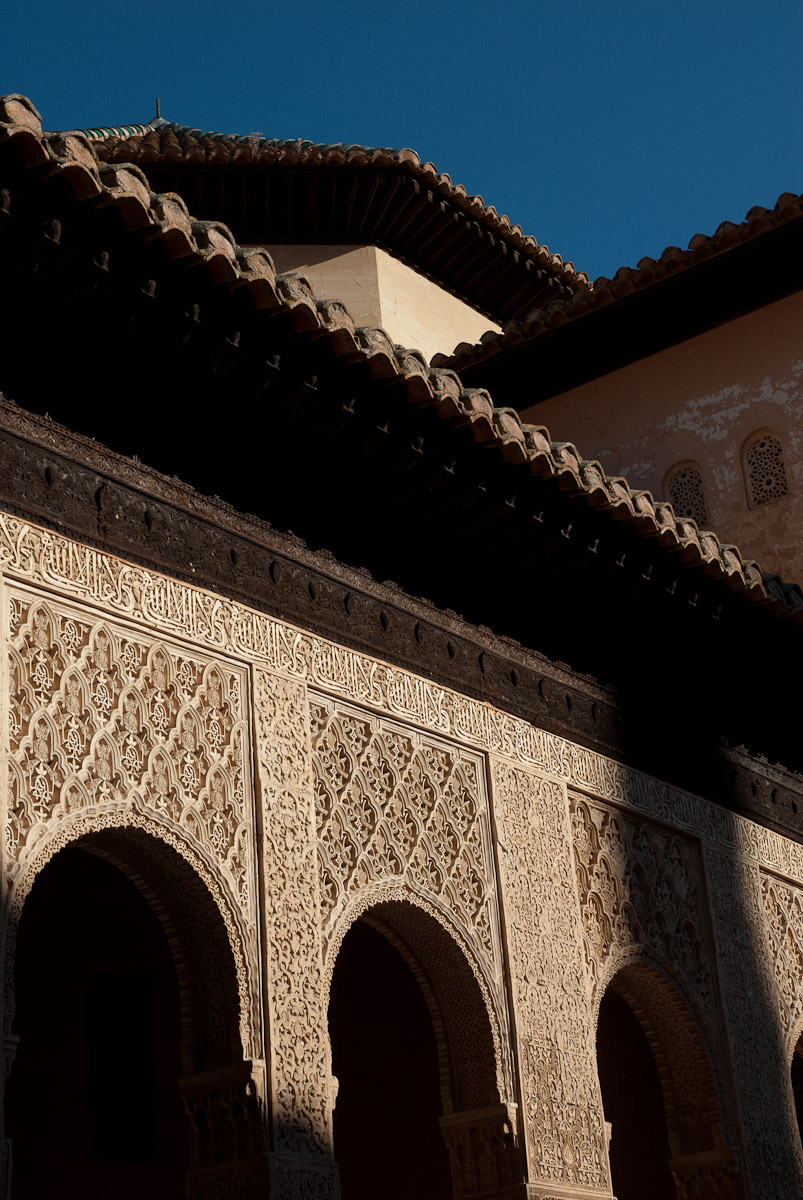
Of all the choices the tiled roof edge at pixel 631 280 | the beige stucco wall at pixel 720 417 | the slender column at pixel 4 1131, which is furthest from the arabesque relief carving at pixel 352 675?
the tiled roof edge at pixel 631 280

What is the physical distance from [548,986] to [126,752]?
2185 millimetres

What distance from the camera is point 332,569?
5.92 m

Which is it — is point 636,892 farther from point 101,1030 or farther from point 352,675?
point 101,1030

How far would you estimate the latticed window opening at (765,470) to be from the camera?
9.52 meters

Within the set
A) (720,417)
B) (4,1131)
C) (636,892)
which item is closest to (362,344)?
(4,1131)

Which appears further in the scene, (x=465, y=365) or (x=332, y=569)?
(x=465, y=365)

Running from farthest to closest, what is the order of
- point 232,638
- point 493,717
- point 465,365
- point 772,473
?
point 465,365
point 772,473
point 493,717
point 232,638

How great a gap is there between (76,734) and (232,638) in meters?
0.84

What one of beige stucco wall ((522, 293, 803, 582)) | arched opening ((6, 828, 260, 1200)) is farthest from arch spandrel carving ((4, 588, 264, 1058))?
beige stucco wall ((522, 293, 803, 582))

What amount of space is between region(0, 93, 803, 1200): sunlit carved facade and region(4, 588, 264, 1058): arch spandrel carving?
1 cm

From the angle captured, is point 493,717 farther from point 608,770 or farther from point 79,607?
point 79,607

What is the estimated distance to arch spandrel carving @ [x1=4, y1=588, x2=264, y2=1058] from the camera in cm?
443

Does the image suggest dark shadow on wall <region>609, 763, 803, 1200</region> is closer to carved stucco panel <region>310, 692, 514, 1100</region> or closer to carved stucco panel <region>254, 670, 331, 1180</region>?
carved stucco panel <region>310, 692, 514, 1100</region>

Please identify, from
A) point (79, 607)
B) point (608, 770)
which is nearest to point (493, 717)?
point (608, 770)
